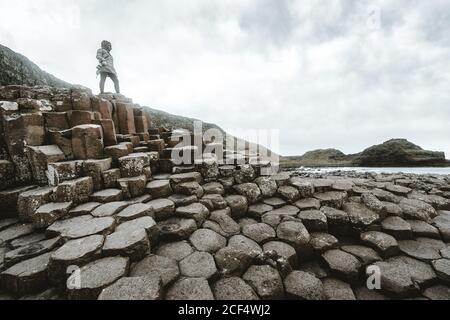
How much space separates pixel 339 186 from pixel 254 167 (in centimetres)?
187

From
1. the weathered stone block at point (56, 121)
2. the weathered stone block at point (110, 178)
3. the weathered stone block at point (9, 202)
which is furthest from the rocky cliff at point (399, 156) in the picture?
the weathered stone block at point (9, 202)

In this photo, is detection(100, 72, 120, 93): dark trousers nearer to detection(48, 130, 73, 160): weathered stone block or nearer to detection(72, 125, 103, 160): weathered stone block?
detection(48, 130, 73, 160): weathered stone block

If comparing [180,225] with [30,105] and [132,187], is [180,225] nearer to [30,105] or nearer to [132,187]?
[132,187]

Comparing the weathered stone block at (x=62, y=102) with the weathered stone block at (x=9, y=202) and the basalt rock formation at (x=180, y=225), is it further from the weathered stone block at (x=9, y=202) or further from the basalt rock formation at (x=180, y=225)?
the weathered stone block at (x=9, y=202)

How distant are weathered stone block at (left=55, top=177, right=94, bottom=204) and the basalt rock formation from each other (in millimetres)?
16

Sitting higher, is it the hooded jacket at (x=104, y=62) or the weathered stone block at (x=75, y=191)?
the hooded jacket at (x=104, y=62)

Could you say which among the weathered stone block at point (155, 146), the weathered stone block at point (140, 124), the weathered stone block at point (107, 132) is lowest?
the weathered stone block at point (155, 146)

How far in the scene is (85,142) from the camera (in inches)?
157

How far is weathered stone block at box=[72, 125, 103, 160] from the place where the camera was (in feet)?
13.0

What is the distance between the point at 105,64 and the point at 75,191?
5686 mm

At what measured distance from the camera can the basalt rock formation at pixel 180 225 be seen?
2293 millimetres

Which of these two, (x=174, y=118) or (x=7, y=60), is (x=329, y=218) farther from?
(x=174, y=118)

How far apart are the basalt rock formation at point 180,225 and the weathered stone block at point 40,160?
21 mm

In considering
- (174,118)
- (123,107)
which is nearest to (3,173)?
(123,107)
